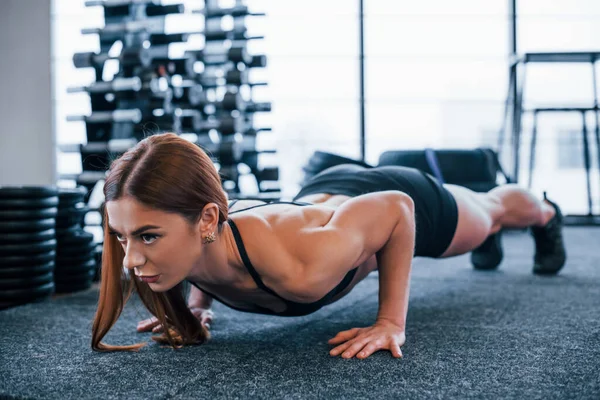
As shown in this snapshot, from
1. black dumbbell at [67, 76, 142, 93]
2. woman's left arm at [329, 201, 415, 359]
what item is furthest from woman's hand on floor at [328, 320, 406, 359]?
black dumbbell at [67, 76, 142, 93]

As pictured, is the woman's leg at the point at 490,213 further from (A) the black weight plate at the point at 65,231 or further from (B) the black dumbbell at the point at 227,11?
(B) the black dumbbell at the point at 227,11

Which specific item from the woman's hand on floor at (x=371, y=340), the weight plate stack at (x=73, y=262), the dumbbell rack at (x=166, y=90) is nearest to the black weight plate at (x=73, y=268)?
the weight plate stack at (x=73, y=262)

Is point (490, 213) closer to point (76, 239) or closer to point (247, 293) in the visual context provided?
point (247, 293)

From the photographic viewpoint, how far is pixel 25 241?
2.05 meters

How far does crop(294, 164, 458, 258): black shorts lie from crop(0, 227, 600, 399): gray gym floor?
0.22 m

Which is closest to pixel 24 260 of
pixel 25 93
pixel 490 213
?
pixel 490 213

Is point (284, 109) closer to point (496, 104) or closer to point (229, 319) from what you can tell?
point (496, 104)

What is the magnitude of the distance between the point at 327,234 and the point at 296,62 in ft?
13.1

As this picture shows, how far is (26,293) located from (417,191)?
1.31m

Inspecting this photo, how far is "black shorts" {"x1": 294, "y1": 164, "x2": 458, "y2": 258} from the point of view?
185 centimetres

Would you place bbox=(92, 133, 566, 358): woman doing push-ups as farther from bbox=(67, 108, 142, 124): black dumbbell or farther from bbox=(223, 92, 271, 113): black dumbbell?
bbox=(223, 92, 271, 113): black dumbbell

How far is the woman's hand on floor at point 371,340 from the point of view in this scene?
136 cm

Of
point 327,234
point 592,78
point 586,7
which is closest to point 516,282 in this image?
point 327,234

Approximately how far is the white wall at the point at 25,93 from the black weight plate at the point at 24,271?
3019mm
